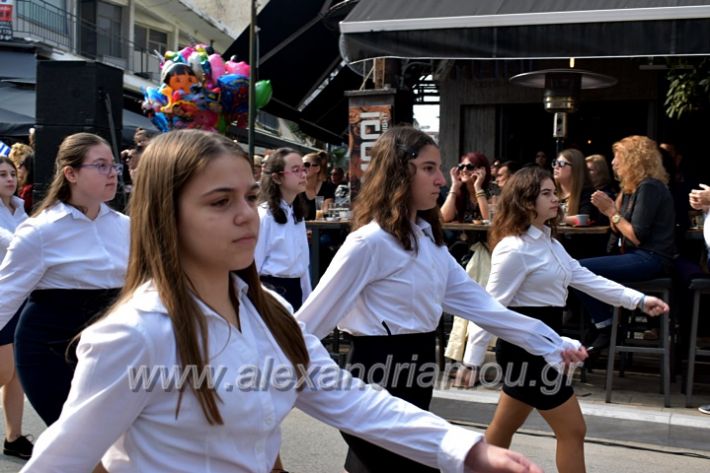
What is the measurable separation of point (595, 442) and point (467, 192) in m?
3.11

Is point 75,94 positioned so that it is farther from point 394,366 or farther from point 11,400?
point 394,366

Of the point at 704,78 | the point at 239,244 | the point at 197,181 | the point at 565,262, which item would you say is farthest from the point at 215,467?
the point at 704,78

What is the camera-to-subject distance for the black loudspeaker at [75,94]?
9.85 m

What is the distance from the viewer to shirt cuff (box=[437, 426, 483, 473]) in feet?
6.80

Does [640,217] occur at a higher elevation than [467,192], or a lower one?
lower

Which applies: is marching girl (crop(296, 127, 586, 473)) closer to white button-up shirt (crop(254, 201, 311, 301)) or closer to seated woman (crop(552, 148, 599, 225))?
white button-up shirt (crop(254, 201, 311, 301))

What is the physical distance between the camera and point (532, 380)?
171 inches

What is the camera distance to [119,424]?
197 centimetres

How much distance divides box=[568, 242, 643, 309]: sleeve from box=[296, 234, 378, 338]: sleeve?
5.92ft

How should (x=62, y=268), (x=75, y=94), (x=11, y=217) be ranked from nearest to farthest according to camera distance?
(x=62, y=268) → (x=11, y=217) → (x=75, y=94)

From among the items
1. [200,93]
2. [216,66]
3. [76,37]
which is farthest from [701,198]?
[76,37]

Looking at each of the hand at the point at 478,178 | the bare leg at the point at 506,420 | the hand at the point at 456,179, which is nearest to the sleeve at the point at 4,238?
the bare leg at the point at 506,420

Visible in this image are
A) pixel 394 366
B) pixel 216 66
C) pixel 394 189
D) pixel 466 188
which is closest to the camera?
pixel 394 366

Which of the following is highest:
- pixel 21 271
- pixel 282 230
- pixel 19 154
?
pixel 19 154
